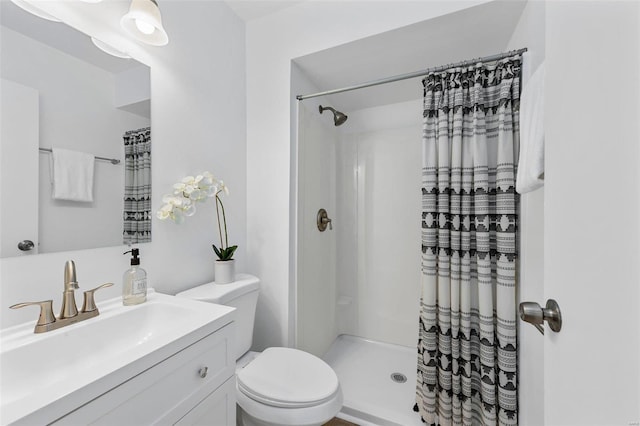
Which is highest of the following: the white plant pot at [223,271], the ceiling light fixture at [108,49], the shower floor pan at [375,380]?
the ceiling light fixture at [108,49]

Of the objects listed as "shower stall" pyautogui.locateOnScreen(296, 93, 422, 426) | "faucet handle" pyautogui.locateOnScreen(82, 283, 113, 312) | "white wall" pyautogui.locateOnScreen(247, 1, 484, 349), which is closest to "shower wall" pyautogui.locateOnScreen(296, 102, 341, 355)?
"shower stall" pyautogui.locateOnScreen(296, 93, 422, 426)

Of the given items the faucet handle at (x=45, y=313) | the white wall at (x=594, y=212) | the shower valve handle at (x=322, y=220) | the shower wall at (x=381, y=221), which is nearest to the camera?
the white wall at (x=594, y=212)

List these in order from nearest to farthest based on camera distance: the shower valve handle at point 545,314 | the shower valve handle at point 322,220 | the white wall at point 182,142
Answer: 1. the shower valve handle at point 545,314
2. the white wall at point 182,142
3. the shower valve handle at point 322,220

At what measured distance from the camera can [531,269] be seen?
1.15 metres

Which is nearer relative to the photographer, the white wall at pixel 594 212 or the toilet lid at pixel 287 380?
the white wall at pixel 594 212

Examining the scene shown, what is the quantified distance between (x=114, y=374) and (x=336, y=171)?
2.08 m

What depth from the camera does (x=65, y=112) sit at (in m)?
0.91

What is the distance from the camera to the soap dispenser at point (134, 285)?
100 cm

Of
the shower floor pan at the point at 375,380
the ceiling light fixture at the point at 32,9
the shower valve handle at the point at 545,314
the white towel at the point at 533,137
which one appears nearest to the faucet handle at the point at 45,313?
the ceiling light fixture at the point at 32,9

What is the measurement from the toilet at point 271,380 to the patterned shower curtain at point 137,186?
1.13 feet

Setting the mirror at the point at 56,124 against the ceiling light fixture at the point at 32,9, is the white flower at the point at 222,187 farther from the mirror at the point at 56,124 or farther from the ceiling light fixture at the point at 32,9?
the ceiling light fixture at the point at 32,9

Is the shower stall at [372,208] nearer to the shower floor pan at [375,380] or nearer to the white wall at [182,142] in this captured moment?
the shower floor pan at [375,380]

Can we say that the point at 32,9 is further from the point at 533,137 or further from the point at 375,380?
the point at 375,380

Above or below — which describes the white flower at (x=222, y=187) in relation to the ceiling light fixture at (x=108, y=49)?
below
